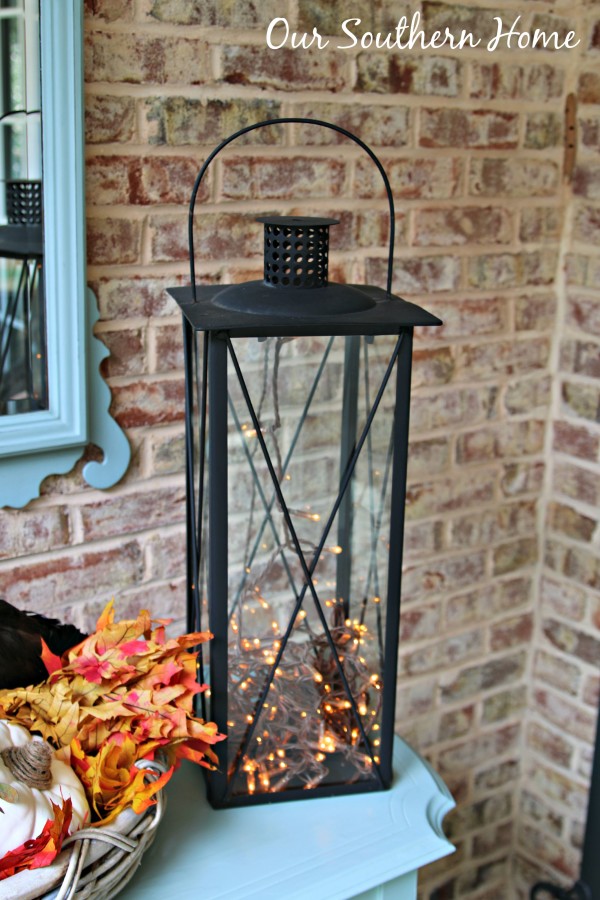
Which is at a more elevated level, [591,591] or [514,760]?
[591,591]

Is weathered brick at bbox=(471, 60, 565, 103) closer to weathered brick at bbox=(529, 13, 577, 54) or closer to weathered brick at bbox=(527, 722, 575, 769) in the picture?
weathered brick at bbox=(529, 13, 577, 54)

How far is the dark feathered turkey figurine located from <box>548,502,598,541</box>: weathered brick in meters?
1.10

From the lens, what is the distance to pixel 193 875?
1131 mm

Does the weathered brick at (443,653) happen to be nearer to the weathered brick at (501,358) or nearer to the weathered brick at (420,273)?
the weathered brick at (501,358)

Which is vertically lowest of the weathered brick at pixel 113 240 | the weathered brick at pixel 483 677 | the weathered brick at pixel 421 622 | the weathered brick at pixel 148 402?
the weathered brick at pixel 483 677

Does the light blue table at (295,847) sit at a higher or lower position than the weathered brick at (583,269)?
lower

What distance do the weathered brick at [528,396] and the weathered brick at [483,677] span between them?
522 millimetres

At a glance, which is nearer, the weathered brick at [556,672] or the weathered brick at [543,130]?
the weathered brick at [543,130]

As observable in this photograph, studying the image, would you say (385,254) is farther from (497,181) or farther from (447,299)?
(497,181)

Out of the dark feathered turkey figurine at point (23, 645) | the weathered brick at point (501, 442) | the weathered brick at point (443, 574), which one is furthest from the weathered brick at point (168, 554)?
the weathered brick at point (501, 442)

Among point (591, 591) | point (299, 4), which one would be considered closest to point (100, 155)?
point (299, 4)

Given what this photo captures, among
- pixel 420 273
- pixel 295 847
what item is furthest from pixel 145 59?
pixel 295 847

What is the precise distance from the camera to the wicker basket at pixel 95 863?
2.94 ft

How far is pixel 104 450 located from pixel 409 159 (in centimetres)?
69
